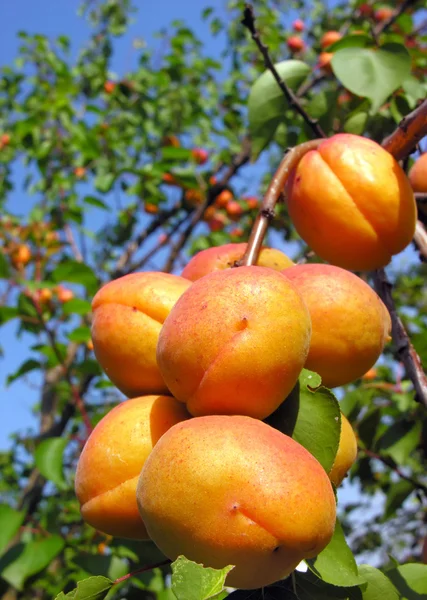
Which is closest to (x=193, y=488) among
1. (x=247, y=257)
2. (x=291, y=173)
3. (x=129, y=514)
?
(x=129, y=514)

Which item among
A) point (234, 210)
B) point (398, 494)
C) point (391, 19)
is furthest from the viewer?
point (234, 210)

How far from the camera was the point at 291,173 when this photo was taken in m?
1.12

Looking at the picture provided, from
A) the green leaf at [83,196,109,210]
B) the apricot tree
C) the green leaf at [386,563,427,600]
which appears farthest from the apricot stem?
the green leaf at [83,196,109,210]

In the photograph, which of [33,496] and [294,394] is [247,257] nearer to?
[294,394]

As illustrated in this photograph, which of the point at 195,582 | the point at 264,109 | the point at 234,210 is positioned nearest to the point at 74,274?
the point at 264,109

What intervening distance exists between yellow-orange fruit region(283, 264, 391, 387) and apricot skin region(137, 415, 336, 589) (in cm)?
22

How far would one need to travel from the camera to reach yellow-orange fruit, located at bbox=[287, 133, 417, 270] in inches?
39.9

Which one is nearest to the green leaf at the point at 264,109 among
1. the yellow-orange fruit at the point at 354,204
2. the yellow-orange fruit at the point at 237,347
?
the yellow-orange fruit at the point at 354,204

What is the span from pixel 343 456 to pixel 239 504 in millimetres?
275

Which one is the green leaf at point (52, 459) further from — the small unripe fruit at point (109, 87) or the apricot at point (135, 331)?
the small unripe fruit at point (109, 87)

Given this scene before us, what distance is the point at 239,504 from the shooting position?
61 cm

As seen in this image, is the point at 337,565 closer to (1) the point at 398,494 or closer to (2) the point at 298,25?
(1) the point at 398,494

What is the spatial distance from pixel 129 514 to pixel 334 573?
0.89 ft

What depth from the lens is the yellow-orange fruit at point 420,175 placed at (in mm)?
1371
